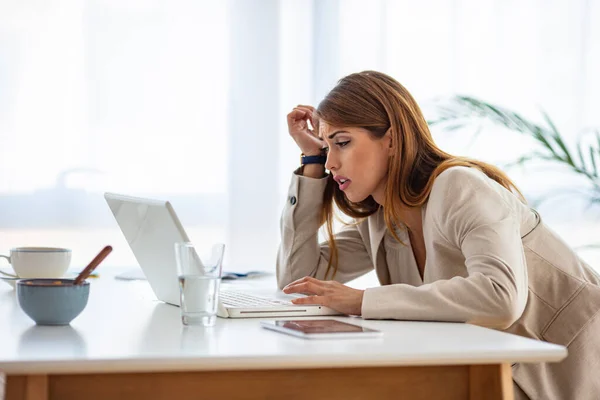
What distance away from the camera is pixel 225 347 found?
1.05m

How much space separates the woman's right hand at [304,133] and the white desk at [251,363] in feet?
3.24

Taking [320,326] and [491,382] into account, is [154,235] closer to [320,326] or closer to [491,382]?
[320,326]

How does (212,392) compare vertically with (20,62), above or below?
below

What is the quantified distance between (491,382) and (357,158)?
81 centimetres

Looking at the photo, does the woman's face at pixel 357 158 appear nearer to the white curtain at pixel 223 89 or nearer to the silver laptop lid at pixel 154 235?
the silver laptop lid at pixel 154 235

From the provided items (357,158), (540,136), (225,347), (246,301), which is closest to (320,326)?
(225,347)

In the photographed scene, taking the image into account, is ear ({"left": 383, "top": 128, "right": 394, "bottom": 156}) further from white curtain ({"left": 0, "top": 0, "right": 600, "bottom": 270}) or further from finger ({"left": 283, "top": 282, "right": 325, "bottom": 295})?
white curtain ({"left": 0, "top": 0, "right": 600, "bottom": 270})

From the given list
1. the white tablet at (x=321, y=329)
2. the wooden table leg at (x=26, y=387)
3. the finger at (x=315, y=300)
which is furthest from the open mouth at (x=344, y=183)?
the wooden table leg at (x=26, y=387)

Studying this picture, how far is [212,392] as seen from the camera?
1.04 meters

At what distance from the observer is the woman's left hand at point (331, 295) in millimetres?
1392

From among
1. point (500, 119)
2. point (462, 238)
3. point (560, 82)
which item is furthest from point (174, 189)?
point (462, 238)

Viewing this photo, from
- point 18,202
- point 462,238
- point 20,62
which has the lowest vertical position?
point 18,202

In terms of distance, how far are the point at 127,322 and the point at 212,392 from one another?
0.31 m

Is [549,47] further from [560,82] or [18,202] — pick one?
[18,202]
